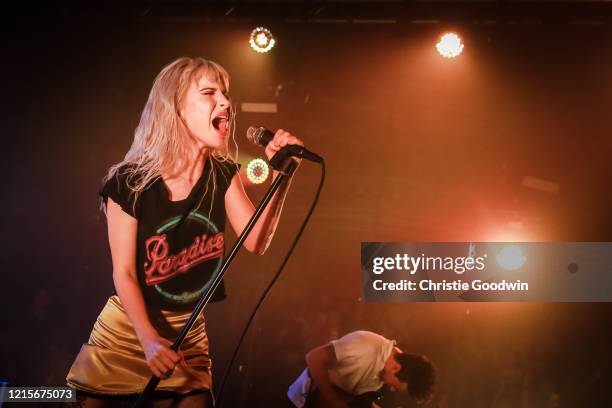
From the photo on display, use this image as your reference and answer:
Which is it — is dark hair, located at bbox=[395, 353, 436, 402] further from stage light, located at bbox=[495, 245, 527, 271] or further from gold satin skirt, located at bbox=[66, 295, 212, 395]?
gold satin skirt, located at bbox=[66, 295, 212, 395]

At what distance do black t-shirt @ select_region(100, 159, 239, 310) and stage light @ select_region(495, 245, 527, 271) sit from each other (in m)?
1.90

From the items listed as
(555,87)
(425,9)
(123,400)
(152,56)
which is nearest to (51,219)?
(152,56)

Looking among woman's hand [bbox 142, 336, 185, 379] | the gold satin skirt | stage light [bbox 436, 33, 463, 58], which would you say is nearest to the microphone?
woman's hand [bbox 142, 336, 185, 379]

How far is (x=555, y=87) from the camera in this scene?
147 inches

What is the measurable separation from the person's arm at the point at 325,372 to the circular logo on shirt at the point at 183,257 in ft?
4.06

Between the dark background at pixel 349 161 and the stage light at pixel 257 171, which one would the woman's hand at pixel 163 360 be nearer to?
the dark background at pixel 349 161

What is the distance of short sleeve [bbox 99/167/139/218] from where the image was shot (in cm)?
234

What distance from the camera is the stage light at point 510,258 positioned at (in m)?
3.54

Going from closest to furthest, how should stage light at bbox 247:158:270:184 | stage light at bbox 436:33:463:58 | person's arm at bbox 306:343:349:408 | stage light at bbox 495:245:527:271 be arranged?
person's arm at bbox 306:343:349:408
stage light at bbox 495:245:527:271
stage light at bbox 247:158:270:184
stage light at bbox 436:33:463:58

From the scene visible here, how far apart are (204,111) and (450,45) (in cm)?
196

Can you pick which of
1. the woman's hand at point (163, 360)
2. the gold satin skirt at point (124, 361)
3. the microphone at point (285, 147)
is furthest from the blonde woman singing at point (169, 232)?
the microphone at point (285, 147)

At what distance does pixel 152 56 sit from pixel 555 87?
8.98ft

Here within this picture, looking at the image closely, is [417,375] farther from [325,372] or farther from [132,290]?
[132,290]

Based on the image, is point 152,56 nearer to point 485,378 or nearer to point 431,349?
point 431,349
